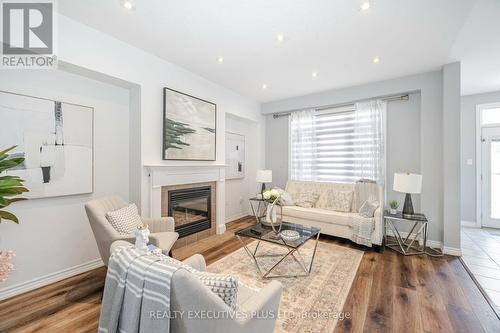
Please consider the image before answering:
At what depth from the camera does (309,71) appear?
3.50m

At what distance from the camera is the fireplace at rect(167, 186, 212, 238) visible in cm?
331

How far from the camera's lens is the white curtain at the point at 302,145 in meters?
4.75

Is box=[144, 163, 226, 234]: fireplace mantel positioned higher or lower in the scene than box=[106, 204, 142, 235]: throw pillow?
higher

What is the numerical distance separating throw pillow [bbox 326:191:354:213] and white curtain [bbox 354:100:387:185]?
0.59 m

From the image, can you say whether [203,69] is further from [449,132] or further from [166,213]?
[449,132]

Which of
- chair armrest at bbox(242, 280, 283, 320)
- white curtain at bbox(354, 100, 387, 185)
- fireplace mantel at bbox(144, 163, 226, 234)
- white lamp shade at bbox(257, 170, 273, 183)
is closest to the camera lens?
chair armrest at bbox(242, 280, 283, 320)

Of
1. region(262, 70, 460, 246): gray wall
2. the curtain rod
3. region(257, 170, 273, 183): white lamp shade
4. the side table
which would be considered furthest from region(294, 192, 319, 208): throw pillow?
the curtain rod

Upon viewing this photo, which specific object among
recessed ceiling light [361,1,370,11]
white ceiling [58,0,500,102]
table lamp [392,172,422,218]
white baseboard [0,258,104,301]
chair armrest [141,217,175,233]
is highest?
white ceiling [58,0,500,102]

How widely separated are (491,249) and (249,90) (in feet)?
15.9

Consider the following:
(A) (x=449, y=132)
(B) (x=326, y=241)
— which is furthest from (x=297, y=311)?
(A) (x=449, y=132)

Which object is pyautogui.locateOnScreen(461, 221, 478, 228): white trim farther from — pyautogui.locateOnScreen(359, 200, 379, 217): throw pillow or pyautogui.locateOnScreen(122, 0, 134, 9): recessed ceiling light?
pyautogui.locateOnScreen(122, 0, 134, 9): recessed ceiling light

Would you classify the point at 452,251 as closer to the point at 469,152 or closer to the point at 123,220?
the point at 469,152

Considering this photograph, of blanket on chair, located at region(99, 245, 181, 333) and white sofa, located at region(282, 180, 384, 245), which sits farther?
white sofa, located at region(282, 180, 384, 245)

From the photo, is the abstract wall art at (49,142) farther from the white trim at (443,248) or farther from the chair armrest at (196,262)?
the white trim at (443,248)
